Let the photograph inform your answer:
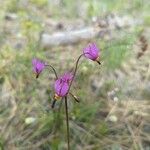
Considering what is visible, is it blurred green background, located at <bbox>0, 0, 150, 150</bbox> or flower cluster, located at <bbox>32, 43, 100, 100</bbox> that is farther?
blurred green background, located at <bbox>0, 0, 150, 150</bbox>

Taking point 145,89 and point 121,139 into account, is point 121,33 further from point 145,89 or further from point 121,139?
point 121,139

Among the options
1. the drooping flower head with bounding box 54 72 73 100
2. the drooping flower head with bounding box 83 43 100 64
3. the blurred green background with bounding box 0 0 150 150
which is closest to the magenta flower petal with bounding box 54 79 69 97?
the drooping flower head with bounding box 54 72 73 100

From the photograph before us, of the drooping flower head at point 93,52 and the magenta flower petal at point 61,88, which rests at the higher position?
the drooping flower head at point 93,52

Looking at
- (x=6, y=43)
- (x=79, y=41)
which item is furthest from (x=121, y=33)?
(x=6, y=43)

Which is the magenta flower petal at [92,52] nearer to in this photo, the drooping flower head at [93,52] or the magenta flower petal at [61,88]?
the drooping flower head at [93,52]

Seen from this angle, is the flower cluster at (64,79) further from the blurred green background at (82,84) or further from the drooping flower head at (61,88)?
the blurred green background at (82,84)

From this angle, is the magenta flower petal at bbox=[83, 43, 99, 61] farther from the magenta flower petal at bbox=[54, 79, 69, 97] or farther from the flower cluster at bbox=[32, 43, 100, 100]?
the magenta flower petal at bbox=[54, 79, 69, 97]

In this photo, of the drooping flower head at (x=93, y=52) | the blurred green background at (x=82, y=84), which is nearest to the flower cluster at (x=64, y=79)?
the drooping flower head at (x=93, y=52)

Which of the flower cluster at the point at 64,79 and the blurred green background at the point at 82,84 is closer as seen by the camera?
the flower cluster at the point at 64,79
